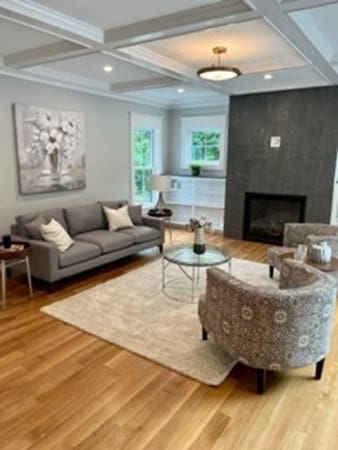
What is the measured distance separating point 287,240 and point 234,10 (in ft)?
10.2

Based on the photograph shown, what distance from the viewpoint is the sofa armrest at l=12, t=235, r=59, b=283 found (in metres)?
3.96

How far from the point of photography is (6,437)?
2027 millimetres

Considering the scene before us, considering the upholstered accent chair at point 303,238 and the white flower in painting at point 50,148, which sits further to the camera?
the white flower in painting at point 50,148

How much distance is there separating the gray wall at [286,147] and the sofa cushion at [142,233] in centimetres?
191

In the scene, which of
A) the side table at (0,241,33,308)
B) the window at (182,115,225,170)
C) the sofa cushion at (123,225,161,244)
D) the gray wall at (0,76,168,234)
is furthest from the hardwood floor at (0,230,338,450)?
the window at (182,115,225,170)

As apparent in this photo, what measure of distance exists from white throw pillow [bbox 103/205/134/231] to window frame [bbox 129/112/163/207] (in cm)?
161

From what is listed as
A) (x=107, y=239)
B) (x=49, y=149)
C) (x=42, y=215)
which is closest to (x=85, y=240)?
(x=107, y=239)

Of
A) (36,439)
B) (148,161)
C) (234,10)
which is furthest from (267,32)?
(148,161)

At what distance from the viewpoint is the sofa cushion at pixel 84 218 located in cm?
506

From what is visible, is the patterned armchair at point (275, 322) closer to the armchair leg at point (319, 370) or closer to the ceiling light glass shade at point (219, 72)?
the armchair leg at point (319, 370)

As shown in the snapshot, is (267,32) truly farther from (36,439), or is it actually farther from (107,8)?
(36,439)

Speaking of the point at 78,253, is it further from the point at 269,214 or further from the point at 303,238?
the point at 269,214

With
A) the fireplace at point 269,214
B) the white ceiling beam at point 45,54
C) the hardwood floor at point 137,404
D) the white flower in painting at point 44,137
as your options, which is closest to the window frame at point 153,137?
the white flower in painting at point 44,137

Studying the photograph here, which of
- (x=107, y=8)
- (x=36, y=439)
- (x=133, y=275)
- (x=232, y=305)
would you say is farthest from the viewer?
(x=133, y=275)
